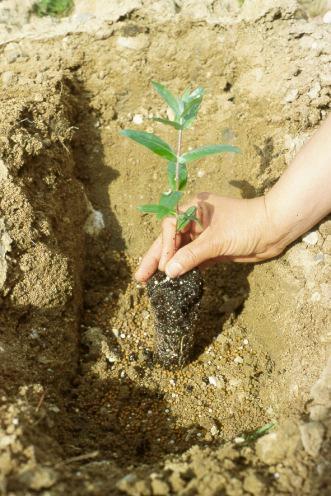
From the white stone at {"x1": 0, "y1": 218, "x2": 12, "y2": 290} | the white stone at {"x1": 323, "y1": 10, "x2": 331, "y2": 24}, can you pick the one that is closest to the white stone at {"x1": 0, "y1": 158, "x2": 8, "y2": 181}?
the white stone at {"x1": 0, "y1": 218, "x2": 12, "y2": 290}

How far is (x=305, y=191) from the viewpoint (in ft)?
6.37

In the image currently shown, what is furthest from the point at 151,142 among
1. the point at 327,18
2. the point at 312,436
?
the point at 327,18

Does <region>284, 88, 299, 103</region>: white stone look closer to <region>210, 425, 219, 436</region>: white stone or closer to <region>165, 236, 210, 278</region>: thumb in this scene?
<region>165, 236, 210, 278</region>: thumb

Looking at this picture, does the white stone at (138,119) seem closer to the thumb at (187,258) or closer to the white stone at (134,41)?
the white stone at (134,41)

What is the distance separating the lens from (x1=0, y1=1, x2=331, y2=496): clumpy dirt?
4.68ft

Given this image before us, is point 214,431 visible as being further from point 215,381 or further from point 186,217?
point 186,217

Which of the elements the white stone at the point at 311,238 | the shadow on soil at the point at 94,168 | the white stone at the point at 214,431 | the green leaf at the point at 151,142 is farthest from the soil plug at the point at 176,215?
the shadow on soil at the point at 94,168

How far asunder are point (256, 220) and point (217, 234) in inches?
7.2

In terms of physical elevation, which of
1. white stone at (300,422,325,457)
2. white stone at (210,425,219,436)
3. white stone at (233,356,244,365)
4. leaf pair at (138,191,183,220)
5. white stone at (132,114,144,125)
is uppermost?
leaf pair at (138,191,183,220)

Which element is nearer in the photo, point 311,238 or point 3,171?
point 3,171

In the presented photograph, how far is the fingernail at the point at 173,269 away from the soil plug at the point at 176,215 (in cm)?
6

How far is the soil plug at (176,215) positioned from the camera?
1.73 metres

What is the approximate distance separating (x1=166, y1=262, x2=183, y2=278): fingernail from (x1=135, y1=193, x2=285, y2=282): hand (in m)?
0.03

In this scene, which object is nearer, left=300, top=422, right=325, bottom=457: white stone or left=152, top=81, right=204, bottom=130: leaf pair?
left=300, top=422, right=325, bottom=457: white stone
